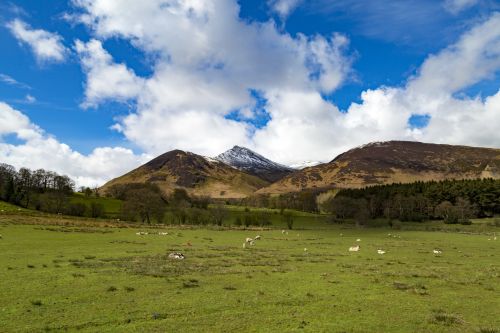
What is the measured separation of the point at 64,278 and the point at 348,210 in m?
151

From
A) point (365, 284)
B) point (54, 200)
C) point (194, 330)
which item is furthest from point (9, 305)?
point (54, 200)

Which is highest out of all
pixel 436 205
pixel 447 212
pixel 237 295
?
pixel 436 205

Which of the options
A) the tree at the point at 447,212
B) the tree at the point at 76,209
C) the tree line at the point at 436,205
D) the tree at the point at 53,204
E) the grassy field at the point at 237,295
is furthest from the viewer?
the tree line at the point at 436,205

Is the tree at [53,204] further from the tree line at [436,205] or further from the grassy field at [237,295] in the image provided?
the tree line at [436,205]

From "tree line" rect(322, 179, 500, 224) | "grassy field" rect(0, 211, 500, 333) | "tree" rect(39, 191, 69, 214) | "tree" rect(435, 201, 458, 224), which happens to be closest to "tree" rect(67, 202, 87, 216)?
"tree" rect(39, 191, 69, 214)

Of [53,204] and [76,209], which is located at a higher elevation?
[53,204]

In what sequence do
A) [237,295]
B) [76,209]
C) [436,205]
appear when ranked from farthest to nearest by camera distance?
[436,205] → [76,209] → [237,295]

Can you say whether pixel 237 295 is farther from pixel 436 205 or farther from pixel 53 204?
pixel 436 205

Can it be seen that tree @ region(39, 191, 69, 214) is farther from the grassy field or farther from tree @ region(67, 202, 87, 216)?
the grassy field

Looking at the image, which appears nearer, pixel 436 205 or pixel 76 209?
pixel 76 209

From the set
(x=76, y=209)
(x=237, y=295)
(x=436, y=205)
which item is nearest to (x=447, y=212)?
(x=436, y=205)

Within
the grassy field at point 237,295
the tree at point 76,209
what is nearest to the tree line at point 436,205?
the tree at point 76,209

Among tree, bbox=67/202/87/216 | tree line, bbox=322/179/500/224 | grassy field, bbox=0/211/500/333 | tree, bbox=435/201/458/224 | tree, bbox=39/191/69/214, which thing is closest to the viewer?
grassy field, bbox=0/211/500/333

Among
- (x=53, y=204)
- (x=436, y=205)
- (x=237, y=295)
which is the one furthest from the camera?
(x=436, y=205)
